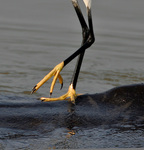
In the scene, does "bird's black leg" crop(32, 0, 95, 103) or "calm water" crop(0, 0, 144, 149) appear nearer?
"calm water" crop(0, 0, 144, 149)

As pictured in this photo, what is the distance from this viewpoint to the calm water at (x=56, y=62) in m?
4.16

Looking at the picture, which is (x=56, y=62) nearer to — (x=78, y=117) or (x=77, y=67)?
(x=77, y=67)

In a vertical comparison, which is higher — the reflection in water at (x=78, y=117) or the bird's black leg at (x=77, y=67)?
the bird's black leg at (x=77, y=67)

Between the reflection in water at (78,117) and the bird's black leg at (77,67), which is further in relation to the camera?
the bird's black leg at (77,67)

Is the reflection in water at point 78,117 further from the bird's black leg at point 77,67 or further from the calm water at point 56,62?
the bird's black leg at point 77,67

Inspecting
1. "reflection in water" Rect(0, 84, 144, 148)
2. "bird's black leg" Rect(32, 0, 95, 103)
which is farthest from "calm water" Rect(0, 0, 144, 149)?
"bird's black leg" Rect(32, 0, 95, 103)

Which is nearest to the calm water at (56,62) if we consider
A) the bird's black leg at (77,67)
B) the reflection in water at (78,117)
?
the reflection in water at (78,117)

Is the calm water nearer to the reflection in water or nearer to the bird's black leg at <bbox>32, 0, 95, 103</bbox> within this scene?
the reflection in water

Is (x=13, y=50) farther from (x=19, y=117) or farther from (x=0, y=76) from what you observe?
(x=19, y=117)

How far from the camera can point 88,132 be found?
429cm

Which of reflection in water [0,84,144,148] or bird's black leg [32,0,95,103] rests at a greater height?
bird's black leg [32,0,95,103]

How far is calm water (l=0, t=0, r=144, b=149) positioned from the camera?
4156mm

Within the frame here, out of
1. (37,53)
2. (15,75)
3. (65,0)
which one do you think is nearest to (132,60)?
(37,53)

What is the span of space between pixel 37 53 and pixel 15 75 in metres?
1.59
